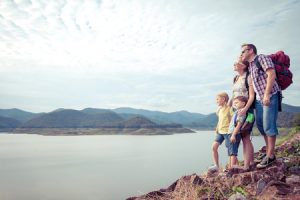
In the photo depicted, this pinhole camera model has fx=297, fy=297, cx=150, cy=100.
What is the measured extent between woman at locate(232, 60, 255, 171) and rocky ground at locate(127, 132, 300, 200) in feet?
1.04

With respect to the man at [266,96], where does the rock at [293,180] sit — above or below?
below

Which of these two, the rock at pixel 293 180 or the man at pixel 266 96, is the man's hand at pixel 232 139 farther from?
the rock at pixel 293 180

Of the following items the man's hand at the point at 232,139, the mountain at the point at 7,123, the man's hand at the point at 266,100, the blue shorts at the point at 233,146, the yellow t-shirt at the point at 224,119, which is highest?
the mountain at the point at 7,123

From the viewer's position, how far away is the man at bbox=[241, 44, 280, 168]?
5.25 metres

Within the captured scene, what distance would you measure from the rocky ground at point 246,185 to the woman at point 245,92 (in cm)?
32

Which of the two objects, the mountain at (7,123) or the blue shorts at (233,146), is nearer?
the blue shorts at (233,146)

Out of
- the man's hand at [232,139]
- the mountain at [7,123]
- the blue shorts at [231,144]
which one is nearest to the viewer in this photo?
the man's hand at [232,139]

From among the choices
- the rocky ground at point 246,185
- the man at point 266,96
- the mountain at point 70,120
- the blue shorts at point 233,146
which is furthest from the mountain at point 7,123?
the man at point 266,96

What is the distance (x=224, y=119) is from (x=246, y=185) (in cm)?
200

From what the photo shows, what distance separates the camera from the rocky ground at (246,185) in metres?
4.18

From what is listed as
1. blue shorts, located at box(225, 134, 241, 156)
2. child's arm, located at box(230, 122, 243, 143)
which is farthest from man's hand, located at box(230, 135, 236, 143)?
blue shorts, located at box(225, 134, 241, 156)

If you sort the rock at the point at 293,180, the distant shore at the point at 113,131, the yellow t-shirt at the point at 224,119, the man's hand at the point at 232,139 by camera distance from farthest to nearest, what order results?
1. the distant shore at the point at 113,131
2. the yellow t-shirt at the point at 224,119
3. the man's hand at the point at 232,139
4. the rock at the point at 293,180

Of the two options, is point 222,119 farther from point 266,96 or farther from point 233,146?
point 266,96

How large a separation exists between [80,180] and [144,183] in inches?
217
